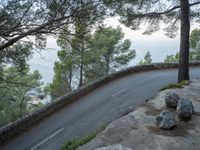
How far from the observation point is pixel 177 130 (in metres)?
8.44

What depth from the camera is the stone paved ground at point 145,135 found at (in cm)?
741

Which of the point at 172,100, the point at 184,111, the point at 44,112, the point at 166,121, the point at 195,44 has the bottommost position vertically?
the point at 44,112

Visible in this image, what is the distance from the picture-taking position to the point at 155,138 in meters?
7.85

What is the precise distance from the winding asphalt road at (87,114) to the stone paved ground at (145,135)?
255 cm

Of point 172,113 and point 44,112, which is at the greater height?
point 172,113

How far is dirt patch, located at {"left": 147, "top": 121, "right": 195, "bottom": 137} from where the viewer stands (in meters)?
8.20

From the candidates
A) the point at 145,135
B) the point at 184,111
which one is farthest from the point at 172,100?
the point at 145,135

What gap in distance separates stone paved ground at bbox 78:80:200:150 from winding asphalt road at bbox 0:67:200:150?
255 cm

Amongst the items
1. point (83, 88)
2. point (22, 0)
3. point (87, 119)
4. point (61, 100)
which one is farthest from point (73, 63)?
point (22, 0)

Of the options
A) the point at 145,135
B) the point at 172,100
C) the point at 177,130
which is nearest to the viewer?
the point at 145,135

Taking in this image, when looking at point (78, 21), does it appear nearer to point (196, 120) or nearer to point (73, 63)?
point (196, 120)

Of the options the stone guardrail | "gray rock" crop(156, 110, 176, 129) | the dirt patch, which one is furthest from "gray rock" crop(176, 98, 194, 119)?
the stone guardrail

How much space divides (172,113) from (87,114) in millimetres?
5157

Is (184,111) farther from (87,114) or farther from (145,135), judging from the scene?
(87,114)
